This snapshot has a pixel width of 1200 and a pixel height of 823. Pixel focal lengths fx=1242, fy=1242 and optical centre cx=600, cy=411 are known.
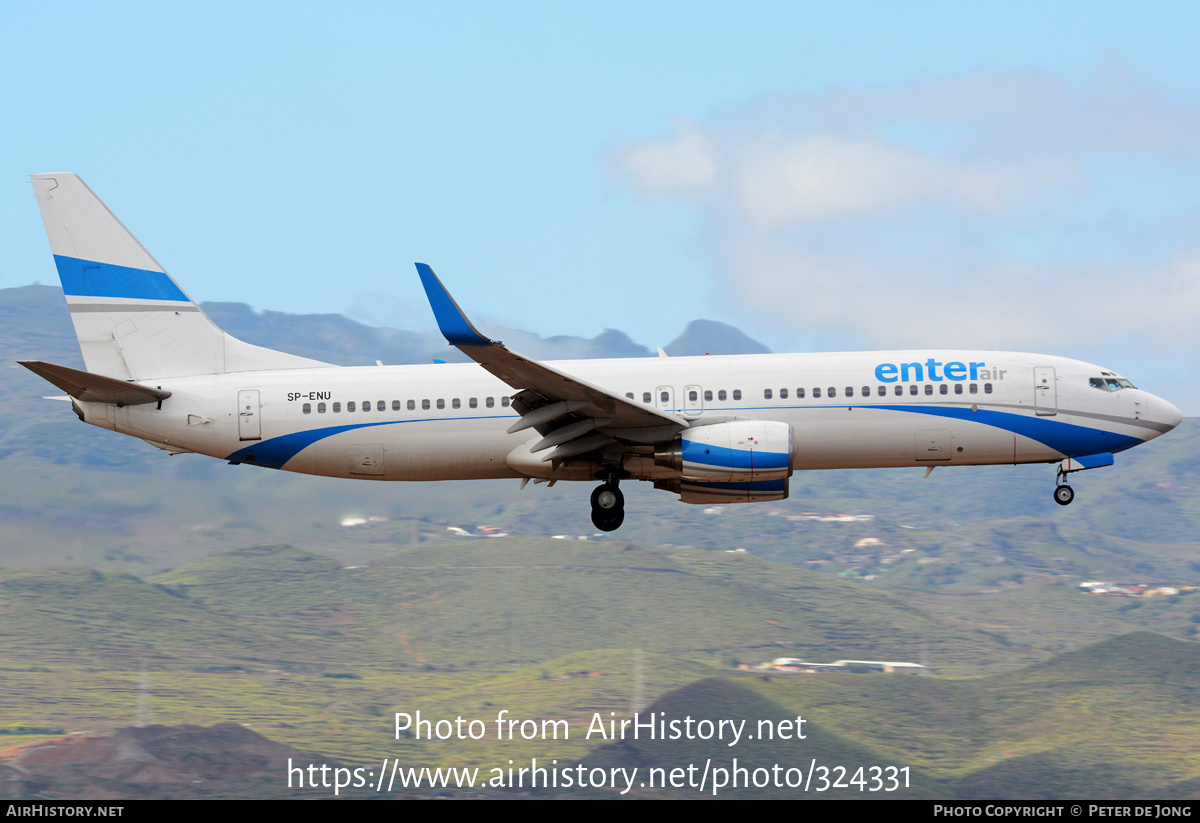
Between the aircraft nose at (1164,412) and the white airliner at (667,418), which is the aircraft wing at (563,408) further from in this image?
the aircraft nose at (1164,412)

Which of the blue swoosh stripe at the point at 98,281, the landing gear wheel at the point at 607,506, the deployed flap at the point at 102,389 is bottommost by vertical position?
the landing gear wheel at the point at 607,506

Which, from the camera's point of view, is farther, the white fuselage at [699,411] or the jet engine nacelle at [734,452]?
the white fuselage at [699,411]

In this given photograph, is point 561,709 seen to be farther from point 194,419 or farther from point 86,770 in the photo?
point 194,419

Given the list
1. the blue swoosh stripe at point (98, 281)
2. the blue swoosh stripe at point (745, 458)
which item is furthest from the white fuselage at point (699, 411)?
the blue swoosh stripe at point (98, 281)

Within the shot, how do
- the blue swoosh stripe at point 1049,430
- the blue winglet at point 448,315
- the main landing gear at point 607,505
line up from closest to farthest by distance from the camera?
the blue winglet at point 448,315
the blue swoosh stripe at point 1049,430
the main landing gear at point 607,505

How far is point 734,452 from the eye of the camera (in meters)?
31.5

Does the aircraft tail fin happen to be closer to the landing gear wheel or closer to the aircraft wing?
the aircraft wing

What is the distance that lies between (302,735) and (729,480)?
163 metres

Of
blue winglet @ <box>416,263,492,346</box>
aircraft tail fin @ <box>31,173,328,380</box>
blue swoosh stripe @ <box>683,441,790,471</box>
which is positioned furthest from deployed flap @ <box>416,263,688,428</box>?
aircraft tail fin @ <box>31,173,328,380</box>

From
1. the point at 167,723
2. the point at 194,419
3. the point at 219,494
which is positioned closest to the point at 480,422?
the point at 194,419

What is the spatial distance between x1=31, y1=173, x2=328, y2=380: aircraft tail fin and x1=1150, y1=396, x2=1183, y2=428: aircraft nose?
23871 mm

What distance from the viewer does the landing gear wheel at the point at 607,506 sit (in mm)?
33750

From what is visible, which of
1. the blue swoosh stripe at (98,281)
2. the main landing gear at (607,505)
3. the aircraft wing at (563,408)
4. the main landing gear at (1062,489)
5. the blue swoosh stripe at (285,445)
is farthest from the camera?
the blue swoosh stripe at (98,281)

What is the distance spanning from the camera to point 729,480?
3178cm
